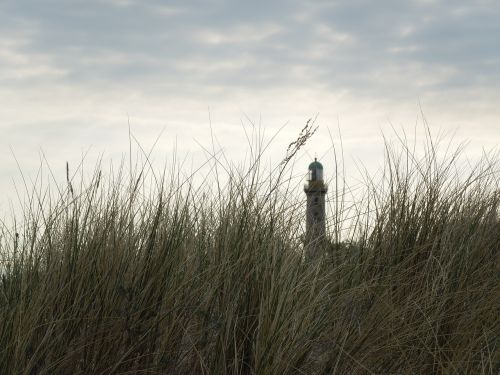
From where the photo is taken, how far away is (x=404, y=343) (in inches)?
115

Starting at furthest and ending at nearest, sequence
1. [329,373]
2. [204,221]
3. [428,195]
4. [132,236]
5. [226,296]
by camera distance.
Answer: [428,195], [204,221], [132,236], [226,296], [329,373]

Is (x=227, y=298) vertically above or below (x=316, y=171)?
below

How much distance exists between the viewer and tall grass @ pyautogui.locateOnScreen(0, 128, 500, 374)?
255 centimetres

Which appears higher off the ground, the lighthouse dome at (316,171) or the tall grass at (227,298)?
the lighthouse dome at (316,171)

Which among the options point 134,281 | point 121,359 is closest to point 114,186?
point 134,281

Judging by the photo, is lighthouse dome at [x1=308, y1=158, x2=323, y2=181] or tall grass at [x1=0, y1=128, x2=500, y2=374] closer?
tall grass at [x1=0, y1=128, x2=500, y2=374]

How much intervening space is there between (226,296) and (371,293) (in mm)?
737

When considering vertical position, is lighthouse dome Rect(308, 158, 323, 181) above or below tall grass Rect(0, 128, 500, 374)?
above

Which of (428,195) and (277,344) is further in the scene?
(428,195)

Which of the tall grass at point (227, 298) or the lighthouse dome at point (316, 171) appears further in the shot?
the lighthouse dome at point (316, 171)

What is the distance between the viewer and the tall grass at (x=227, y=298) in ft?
8.38

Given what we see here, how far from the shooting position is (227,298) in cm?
279

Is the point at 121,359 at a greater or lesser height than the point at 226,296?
lesser

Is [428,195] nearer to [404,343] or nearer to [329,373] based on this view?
[404,343]
